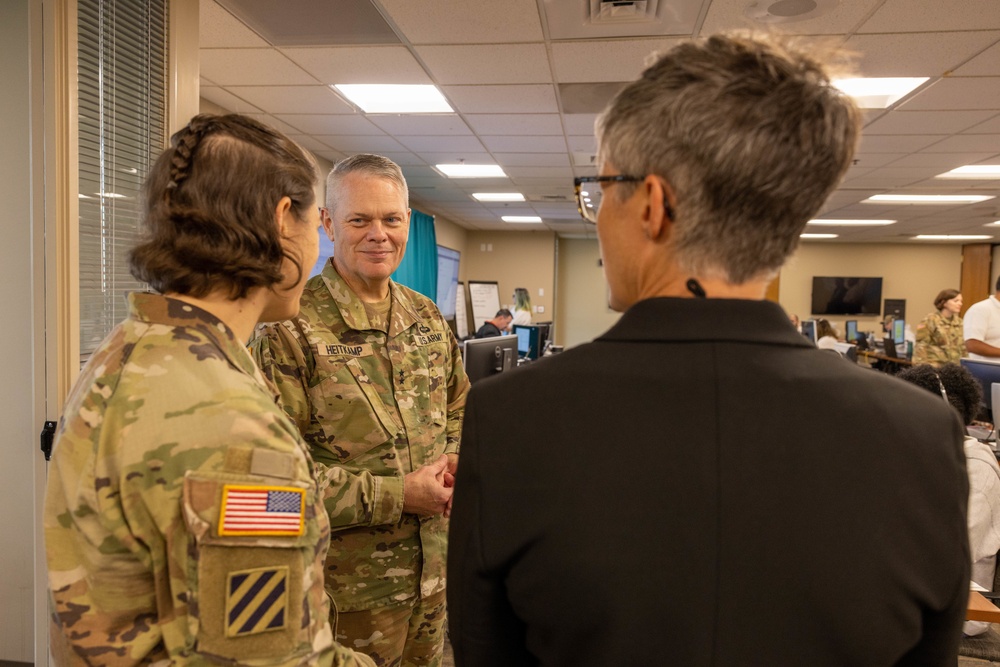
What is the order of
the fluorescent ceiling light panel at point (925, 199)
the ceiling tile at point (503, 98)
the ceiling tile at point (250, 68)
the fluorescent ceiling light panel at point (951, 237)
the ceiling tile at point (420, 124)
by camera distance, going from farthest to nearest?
1. the fluorescent ceiling light panel at point (951, 237)
2. the fluorescent ceiling light panel at point (925, 199)
3. the ceiling tile at point (420, 124)
4. the ceiling tile at point (503, 98)
5. the ceiling tile at point (250, 68)

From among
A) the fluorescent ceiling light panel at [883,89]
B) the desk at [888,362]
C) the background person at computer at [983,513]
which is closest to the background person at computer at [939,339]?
the desk at [888,362]

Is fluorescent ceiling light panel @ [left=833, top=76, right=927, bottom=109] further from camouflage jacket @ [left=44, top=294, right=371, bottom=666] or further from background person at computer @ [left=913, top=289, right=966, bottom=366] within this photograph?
camouflage jacket @ [left=44, top=294, right=371, bottom=666]

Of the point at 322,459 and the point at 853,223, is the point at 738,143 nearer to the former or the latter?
the point at 322,459

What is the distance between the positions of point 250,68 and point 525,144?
238 centimetres

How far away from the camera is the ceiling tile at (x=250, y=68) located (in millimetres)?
3520

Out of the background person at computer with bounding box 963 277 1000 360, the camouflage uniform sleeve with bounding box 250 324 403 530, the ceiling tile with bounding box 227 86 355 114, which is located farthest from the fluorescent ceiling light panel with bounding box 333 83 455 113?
the background person at computer with bounding box 963 277 1000 360

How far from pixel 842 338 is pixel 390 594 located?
12390mm

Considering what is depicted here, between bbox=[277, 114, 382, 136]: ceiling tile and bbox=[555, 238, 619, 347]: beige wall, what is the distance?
332 inches

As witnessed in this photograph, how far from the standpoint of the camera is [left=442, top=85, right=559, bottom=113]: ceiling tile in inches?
157

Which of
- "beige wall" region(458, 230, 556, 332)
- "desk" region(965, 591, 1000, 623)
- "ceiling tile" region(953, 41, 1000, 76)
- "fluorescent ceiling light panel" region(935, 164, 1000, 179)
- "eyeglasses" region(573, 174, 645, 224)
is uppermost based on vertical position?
"fluorescent ceiling light panel" region(935, 164, 1000, 179)

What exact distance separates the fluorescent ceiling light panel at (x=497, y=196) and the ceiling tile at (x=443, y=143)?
2.31 m

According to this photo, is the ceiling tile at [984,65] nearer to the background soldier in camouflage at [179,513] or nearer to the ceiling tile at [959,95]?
the ceiling tile at [959,95]

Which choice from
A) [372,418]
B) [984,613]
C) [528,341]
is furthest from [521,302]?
[372,418]

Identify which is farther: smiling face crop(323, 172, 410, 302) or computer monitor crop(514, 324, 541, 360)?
computer monitor crop(514, 324, 541, 360)
